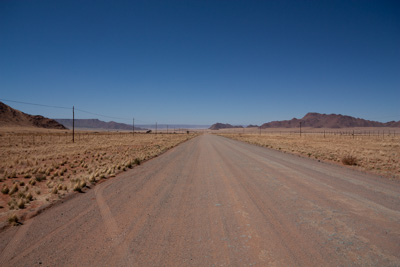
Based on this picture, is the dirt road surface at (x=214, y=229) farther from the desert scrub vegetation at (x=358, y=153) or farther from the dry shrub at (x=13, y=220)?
the desert scrub vegetation at (x=358, y=153)

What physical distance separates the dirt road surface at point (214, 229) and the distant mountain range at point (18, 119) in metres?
148

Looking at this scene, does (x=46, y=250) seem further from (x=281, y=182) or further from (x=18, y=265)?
(x=281, y=182)

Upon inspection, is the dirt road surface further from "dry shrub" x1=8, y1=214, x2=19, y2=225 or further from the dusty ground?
the dusty ground

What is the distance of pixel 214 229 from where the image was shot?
169 inches

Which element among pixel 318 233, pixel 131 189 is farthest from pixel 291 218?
pixel 131 189

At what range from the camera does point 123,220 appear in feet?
15.8

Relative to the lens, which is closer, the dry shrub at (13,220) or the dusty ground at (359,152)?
the dry shrub at (13,220)

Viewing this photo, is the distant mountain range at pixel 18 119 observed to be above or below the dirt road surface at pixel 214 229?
above

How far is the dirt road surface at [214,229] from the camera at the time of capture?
3.34 m

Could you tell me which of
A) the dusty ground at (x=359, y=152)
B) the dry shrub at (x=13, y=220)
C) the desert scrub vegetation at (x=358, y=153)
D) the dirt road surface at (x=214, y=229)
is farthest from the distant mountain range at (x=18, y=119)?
the dirt road surface at (x=214, y=229)

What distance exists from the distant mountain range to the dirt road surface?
14763cm

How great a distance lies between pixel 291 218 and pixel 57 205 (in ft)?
21.1

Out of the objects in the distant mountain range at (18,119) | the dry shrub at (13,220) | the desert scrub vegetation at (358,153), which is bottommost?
the dry shrub at (13,220)

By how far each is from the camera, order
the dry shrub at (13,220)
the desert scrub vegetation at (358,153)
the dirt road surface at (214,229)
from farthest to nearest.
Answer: the desert scrub vegetation at (358,153) → the dry shrub at (13,220) → the dirt road surface at (214,229)
